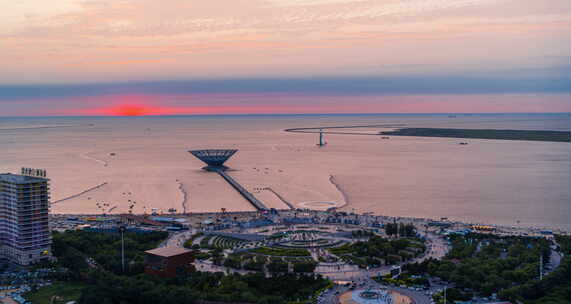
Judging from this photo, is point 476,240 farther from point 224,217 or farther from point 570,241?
point 224,217

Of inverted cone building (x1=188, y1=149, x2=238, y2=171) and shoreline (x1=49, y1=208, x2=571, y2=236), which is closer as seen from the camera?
shoreline (x1=49, y1=208, x2=571, y2=236)

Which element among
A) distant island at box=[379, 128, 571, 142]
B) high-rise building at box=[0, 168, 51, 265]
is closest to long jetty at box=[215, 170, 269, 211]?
high-rise building at box=[0, 168, 51, 265]

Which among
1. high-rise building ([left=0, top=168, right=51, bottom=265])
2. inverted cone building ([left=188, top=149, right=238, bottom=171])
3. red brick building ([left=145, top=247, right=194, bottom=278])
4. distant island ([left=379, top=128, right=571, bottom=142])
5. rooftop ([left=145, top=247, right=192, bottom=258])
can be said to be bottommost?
red brick building ([left=145, top=247, right=194, bottom=278])

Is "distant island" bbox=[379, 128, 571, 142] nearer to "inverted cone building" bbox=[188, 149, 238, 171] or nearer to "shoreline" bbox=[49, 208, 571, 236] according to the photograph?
"inverted cone building" bbox=[188, 149, 238, 171]

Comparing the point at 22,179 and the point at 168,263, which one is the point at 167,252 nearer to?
the point at 168,263

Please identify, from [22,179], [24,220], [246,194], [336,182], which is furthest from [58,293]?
[336,182]

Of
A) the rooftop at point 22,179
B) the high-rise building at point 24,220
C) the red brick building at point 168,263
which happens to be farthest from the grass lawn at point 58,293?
the rooftop at point 22,179
